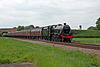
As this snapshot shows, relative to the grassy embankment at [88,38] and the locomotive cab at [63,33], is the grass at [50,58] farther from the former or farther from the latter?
the grassy embankment at [88,38]

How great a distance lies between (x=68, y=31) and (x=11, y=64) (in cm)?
2753

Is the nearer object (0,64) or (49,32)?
(0,64)

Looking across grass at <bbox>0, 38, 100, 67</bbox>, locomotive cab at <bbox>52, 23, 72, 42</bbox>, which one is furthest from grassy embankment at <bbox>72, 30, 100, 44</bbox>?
grass at <bbox>0, 38, 100, 67</bbox>

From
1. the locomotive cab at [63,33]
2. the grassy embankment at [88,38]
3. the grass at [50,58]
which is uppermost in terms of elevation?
the locomotive cab at [63,33]

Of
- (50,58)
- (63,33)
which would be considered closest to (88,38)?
(63,33)

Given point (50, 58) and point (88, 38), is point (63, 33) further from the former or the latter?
point (88, 38)

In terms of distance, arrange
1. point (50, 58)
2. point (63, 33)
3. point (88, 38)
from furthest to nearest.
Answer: point (88, 38), point (63, 33), point (50, 58)

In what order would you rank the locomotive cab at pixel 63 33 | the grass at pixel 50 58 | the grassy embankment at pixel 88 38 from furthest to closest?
the grassy embankment at pixel 88 38, the locomotive cab at pixel 63 33, the grass at pixel 50 58

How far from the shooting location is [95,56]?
13.6 meters

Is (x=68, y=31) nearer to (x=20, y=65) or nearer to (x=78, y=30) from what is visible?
(x=20, y=65)

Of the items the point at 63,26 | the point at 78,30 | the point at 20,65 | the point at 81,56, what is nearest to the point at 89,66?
the point at 20,65

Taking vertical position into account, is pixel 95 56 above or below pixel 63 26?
below

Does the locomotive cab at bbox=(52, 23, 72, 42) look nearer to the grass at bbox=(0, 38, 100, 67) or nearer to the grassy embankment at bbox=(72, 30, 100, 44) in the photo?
the grassy embankment at bbox=(72, 30, 100, 44)

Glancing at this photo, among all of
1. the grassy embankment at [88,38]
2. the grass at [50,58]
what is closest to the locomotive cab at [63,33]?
the grassy embankment at [88,38]
